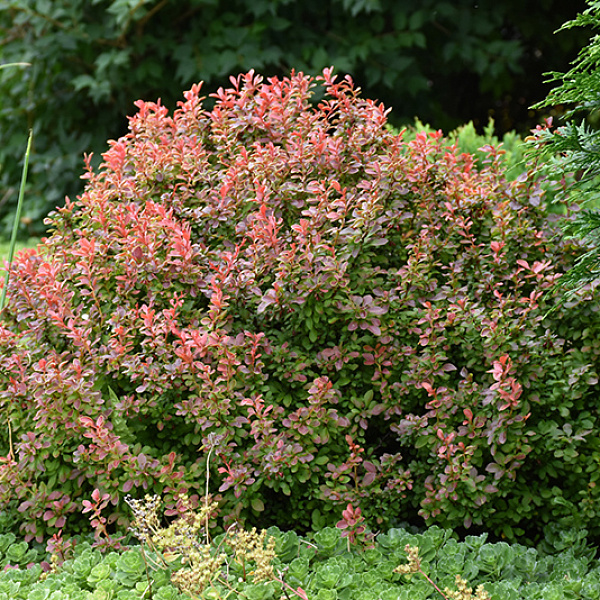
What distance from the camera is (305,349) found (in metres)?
2.68

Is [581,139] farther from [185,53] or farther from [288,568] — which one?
[185,53]

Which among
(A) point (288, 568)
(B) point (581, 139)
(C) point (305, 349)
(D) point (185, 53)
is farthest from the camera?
(D) point (185, 53)

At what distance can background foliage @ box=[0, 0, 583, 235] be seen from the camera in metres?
6.14

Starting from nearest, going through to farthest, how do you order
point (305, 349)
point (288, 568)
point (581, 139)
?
point (288, 568) < point (581, 139) < point (305, 349)

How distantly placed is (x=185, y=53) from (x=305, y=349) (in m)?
4.37

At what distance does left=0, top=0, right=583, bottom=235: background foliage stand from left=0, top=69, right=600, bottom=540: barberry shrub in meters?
3.45

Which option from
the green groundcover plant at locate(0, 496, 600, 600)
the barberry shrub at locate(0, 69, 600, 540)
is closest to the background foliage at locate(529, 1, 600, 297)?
the barberry shrub at locate(0, 69, 600, 540)

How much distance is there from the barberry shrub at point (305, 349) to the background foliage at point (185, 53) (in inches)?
136

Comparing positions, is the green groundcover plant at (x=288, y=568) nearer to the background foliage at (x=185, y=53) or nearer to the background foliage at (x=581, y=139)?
the background foliage at (x=581, y=139)

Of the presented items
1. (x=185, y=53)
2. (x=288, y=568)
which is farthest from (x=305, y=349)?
(x=185, y=53)

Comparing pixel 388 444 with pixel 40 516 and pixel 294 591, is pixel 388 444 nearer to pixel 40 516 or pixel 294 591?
pixel 294 591

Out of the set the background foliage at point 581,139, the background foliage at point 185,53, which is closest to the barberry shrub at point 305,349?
the background foliage at point 581,139

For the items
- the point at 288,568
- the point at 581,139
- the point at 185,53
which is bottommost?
the point at 288,568

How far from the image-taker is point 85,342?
250 centimetres
